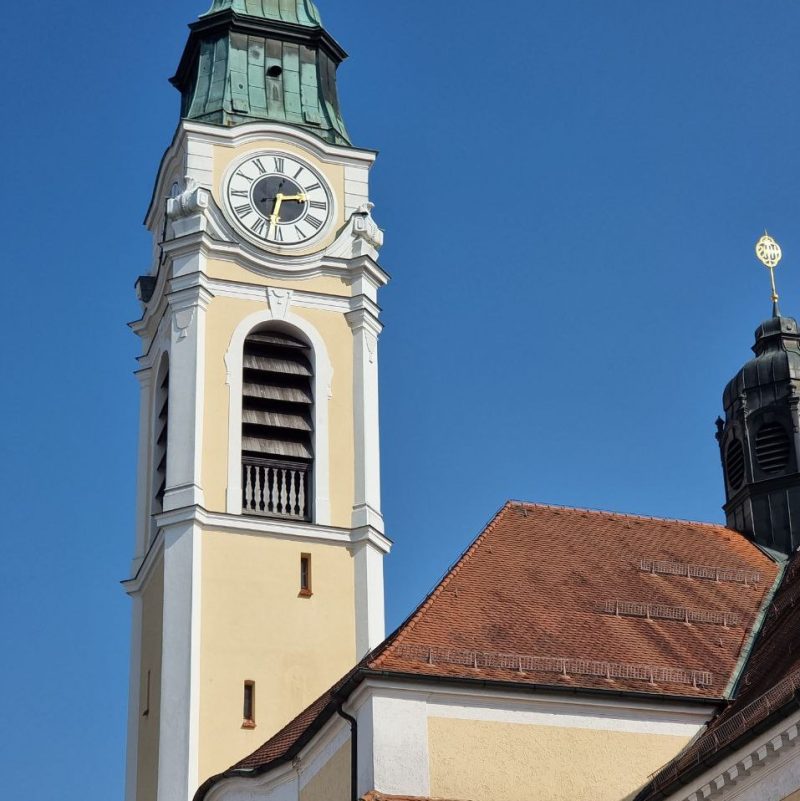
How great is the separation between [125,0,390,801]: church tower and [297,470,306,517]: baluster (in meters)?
0.05

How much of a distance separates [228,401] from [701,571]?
13.0 metres

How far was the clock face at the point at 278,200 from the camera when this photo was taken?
40.0 metres

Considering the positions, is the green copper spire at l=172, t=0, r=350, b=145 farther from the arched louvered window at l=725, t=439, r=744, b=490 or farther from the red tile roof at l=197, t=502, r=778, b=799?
the red tile roof at l=197, t=502, r=778, b=799

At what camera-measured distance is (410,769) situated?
2241cm

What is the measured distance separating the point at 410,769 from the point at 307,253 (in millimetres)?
19042

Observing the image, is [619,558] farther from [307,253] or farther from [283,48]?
[283,48]

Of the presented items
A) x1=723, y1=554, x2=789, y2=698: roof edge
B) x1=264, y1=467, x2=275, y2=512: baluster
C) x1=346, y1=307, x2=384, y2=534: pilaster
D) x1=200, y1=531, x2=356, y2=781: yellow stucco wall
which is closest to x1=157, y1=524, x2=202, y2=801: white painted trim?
x1=200, y1=531, x2=356, y2=781: yellow stucco wall

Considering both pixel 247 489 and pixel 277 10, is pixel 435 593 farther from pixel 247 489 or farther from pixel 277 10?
pixel 277 10

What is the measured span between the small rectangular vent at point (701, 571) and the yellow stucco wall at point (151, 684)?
1129cm

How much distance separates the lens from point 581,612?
82.1 feet

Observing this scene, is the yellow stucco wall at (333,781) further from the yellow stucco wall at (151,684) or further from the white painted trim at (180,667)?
the yellow stucco wall at (151,684)

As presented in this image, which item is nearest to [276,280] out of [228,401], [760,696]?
[228,401]

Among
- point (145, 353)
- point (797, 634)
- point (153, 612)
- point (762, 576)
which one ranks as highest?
point (145, 353)

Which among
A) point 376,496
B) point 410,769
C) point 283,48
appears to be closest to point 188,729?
point 376,496
